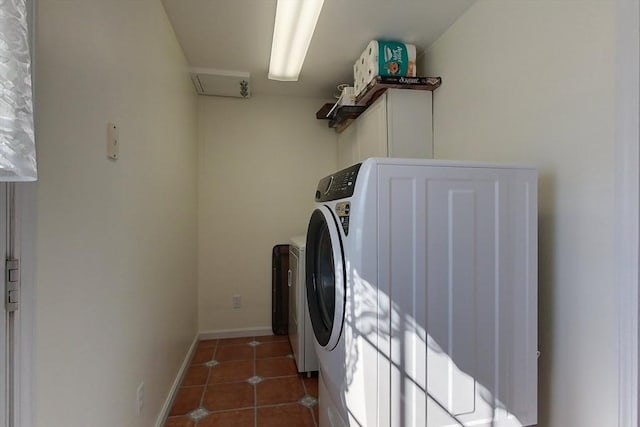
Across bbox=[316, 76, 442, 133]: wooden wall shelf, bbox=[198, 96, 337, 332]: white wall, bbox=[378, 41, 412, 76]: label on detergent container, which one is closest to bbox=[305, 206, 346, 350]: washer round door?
bbox=[316, 76, 442, 133]: wooden wall shelf

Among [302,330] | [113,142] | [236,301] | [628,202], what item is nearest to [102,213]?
[113,142]

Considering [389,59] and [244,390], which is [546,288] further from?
[244,390]

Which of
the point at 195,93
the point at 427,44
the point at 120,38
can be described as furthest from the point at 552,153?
the point at 195,93

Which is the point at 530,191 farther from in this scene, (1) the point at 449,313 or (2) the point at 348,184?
(2) the point at 348,184

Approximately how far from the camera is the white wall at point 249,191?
2848mm

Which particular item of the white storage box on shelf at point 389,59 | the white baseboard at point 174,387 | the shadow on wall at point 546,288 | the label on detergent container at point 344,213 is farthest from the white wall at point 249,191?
the shadow on wall at point 546,288

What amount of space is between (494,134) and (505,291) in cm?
80

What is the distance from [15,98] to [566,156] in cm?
158

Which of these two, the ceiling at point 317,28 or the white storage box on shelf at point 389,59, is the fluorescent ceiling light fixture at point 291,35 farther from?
the white storage box on shelf at point 389,59

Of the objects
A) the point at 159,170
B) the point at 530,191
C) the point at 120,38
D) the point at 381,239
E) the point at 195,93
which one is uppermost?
the point at 195,93

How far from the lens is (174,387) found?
1958 mm

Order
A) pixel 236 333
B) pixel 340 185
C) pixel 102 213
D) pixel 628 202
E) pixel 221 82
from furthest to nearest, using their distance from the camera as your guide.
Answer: pixel 236 333
pixel 221 82
pixel 340 185
pixel 102 213
pixel 628 202

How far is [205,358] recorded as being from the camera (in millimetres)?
2494

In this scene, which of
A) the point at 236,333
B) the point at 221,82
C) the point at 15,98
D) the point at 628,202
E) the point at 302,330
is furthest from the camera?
the point at 236,333
